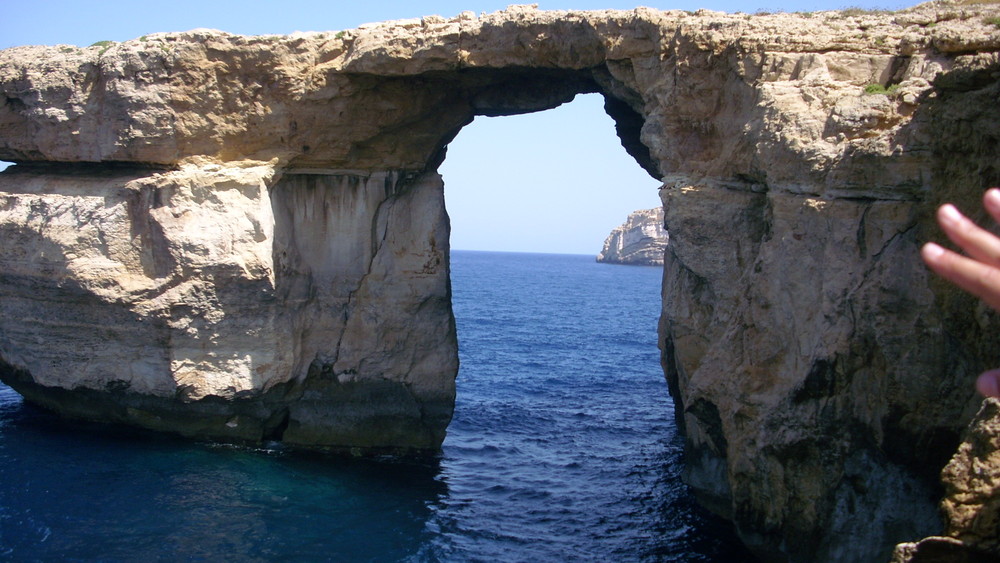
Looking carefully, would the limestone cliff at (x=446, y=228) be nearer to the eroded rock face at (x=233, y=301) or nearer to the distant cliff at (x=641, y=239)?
the eroded rock face at (x=233, y=301)

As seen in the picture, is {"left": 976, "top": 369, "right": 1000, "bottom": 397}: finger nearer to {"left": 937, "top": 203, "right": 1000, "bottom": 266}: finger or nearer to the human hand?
the human hand

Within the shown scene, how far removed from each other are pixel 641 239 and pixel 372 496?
135 m

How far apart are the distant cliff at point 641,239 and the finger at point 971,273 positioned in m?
129

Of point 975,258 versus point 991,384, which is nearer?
point 975,258

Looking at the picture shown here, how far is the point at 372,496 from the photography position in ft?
62.0

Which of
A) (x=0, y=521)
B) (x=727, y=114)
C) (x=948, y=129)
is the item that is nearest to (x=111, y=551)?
(x=0, y=521)

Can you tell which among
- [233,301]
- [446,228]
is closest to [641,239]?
[446,228]

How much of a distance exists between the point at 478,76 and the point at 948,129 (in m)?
11.3

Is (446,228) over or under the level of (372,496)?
over

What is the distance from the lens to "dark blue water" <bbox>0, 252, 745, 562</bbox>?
16.1 meters

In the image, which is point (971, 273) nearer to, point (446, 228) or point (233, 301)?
point (233, 301)

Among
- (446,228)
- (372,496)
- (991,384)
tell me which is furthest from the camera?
(446,228)

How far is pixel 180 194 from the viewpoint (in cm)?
1952

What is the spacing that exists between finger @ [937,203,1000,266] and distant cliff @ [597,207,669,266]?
12945cm
